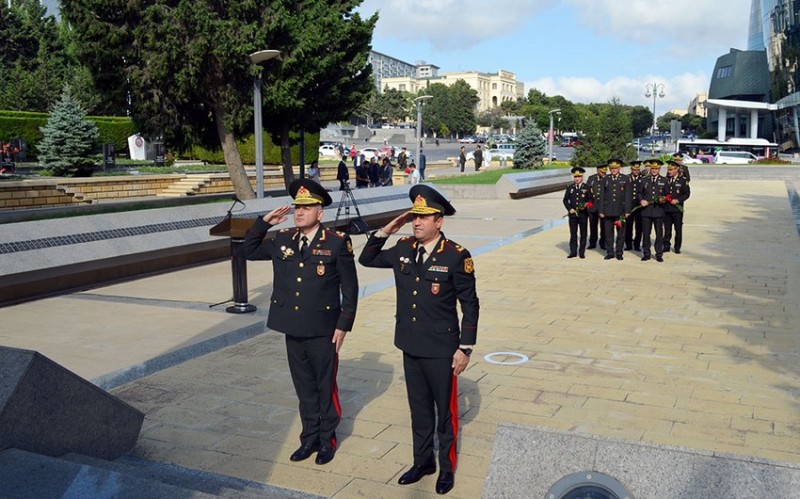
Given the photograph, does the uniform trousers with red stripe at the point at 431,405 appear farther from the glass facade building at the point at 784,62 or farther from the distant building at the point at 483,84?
the distant building at the point at 483,84

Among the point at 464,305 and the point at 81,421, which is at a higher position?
the point at 464,305

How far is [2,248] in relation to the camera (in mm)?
10258

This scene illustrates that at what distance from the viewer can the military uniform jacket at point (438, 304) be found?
471 centimetres

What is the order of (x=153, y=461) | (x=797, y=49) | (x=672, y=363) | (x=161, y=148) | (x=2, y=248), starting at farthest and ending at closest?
(x=797, y=49) < (x=161, y=148) < (x=2, y=248) < (x=672, y=363) < (x=153, y=461)

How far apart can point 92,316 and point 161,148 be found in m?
28.9

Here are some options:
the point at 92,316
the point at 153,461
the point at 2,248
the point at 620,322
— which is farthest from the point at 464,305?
the point at 2,248

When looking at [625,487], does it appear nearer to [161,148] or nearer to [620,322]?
[620,322]

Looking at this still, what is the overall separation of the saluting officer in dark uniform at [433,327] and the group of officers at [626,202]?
9882 millimetres

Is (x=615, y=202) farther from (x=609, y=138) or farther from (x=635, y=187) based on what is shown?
(x=609, y=138)

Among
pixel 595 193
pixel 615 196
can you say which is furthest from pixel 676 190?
pixel 595 193

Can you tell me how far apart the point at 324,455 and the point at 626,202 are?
408 inches

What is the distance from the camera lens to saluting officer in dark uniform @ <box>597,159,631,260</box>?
14.2m

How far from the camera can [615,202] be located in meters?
14.3

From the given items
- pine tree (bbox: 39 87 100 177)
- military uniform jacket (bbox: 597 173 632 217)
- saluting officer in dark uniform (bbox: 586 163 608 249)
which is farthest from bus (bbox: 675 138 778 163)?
military uniform jacket (bbox: 597 173 632 217)
